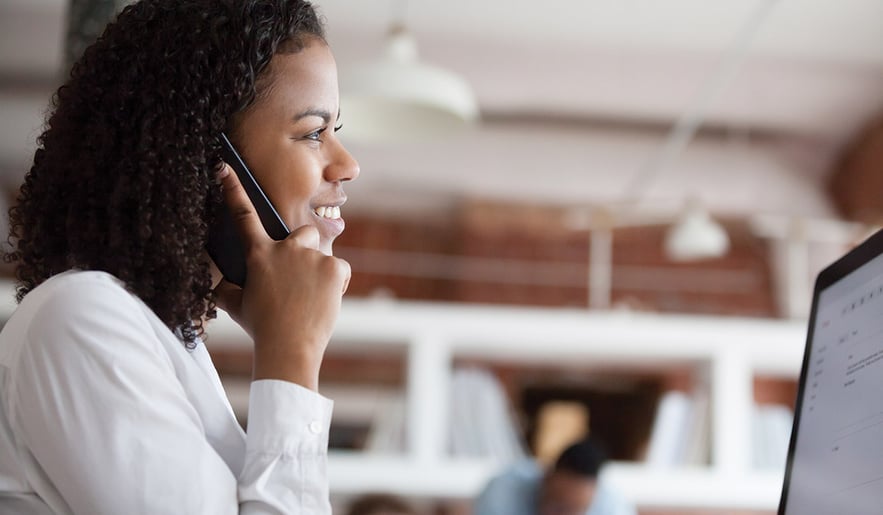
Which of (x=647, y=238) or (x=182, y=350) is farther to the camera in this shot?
(x=647, y=238)

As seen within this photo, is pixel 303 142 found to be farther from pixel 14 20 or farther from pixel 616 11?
pixel 14 20

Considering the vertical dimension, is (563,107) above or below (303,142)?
above

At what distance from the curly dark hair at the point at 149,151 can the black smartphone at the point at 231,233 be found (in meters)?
0.01

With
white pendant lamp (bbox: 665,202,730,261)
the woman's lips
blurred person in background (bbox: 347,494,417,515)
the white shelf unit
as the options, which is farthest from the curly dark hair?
white pendant lamp (bbox: 665,202,730,261)

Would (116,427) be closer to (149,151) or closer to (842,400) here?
(149,151)

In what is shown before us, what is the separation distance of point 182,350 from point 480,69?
4908 mm

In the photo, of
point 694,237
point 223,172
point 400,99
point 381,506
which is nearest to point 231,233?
point 223,172

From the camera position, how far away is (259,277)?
95 centimetres

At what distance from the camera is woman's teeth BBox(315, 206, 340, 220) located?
1069 mm

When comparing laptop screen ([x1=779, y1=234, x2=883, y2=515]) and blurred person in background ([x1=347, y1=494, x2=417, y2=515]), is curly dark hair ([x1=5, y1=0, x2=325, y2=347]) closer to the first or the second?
laptop screen ([x1=779, y1=234, x2=883, y2=515])

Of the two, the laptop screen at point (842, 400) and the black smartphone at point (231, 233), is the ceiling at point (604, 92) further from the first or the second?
the black smartphone at point (231, 233)

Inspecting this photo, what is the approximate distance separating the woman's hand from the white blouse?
31 millimetres

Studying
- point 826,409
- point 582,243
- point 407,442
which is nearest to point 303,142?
point 826,409

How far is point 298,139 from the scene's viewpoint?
1.04 metres
